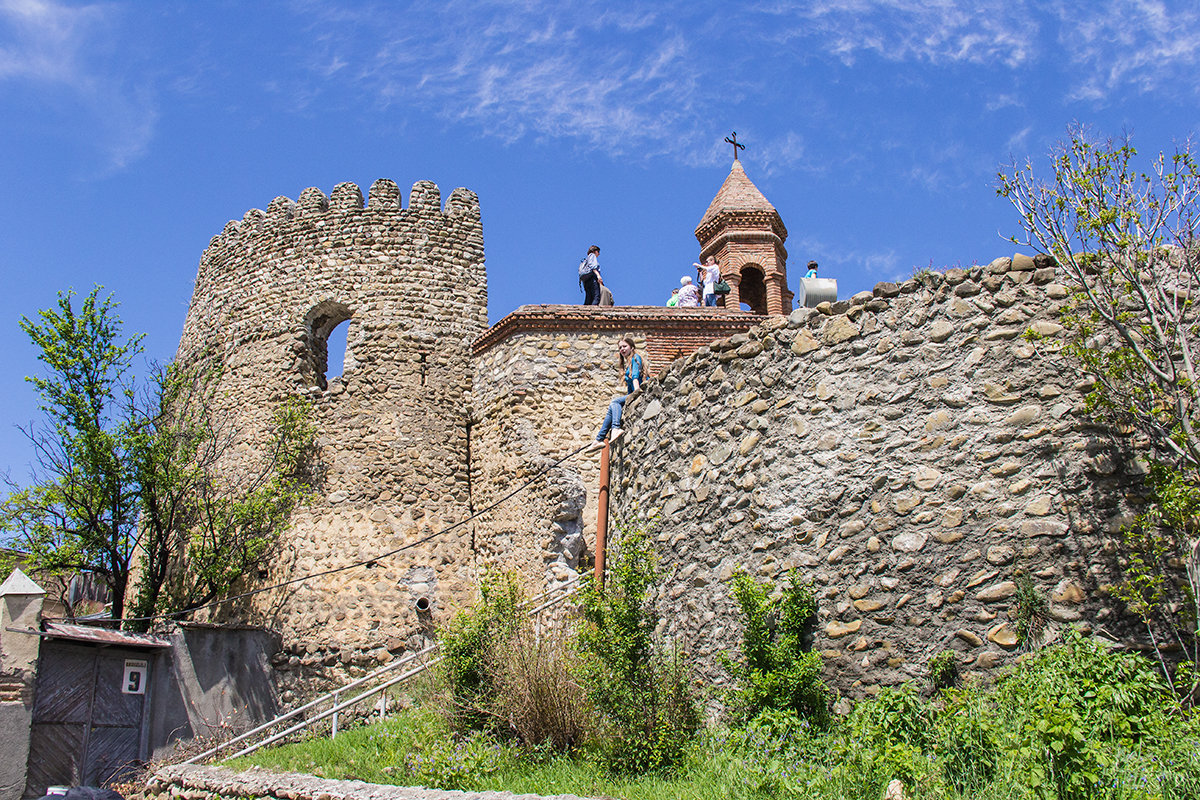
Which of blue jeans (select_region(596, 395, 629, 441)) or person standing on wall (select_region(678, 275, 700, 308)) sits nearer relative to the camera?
blue jeans (select_region(596, 395, 629, 441))

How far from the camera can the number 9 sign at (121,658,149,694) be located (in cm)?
1187

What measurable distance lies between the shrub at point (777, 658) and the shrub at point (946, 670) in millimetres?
952

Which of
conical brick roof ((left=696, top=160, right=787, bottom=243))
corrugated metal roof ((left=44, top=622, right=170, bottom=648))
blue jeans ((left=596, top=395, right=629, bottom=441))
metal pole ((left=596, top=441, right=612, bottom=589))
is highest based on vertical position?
conical brick roof ((left=696, top=160, right=787, bottom=243))

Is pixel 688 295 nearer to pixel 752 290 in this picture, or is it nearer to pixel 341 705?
pixel 752 290

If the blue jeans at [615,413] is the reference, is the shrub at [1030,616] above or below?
below

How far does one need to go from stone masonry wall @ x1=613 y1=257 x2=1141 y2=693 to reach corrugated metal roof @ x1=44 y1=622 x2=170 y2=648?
7.42 metres

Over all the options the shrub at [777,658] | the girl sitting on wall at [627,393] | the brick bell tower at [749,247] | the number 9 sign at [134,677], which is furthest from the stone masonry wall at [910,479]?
the brick bell tower at [749,247]

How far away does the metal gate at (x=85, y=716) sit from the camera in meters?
10.8

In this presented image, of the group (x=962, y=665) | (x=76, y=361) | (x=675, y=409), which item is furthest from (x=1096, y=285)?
(x=76, y=361)

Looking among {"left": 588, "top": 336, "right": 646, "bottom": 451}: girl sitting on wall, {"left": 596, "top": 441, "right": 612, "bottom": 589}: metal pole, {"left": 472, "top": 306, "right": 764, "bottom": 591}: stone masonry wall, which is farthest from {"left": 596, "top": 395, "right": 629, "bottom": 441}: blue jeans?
{"left": 472, "top": 306, "right": 764, "bottom": 591}: stone masonry wall

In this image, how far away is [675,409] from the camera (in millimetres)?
10258

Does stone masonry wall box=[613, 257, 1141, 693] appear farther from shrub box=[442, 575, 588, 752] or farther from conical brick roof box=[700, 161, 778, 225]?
conical brick roof box=[700, 161, 778, 225]

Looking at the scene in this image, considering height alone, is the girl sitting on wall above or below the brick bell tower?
below

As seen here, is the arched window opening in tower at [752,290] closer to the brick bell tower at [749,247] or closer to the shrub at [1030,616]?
the brick bell tower at [749,247]
